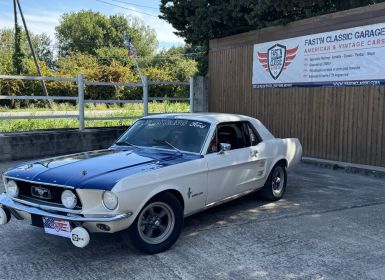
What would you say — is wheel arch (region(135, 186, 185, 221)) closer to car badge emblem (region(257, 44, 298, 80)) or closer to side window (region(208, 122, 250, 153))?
side window (region(208, 122, 250, 153))

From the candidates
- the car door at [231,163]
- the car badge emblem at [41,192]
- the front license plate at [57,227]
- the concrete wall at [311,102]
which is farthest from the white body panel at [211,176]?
the concrete wall at [311,102]

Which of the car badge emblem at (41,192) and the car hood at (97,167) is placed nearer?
the car hood at (97,167)

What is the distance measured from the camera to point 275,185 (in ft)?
22.5

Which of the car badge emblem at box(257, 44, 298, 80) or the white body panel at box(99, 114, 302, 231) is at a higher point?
the car badge emblem at box(257, 44, 298, 80)

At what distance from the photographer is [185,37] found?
49.7 feet

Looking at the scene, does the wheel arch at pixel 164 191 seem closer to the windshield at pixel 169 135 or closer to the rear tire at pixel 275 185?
the windshield at pixel 169 135

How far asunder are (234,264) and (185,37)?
11862 millimetres

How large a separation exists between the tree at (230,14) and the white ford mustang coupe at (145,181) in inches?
251

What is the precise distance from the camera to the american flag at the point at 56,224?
411cm

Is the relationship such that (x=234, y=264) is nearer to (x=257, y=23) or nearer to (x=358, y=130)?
(x=358, y=130)

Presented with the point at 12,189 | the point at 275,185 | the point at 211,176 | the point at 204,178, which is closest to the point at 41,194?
the point at 12,189

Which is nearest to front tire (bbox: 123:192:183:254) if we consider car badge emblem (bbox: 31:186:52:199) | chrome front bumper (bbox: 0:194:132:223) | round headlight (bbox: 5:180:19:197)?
chrome front bumper (bbox: 0:194:132:223)

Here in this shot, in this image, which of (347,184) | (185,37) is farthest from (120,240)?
(185,37)

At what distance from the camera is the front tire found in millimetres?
4316
